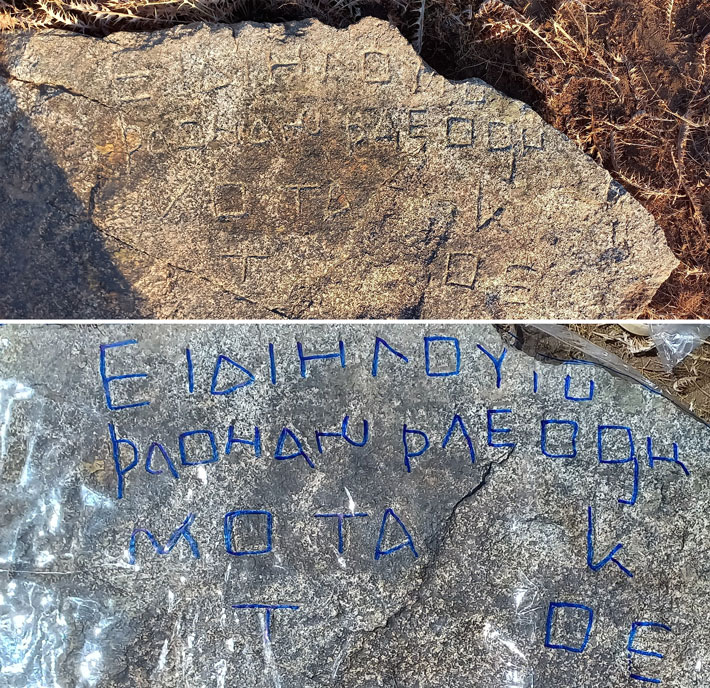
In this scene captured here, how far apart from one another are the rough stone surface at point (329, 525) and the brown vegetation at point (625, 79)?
2.72 feet

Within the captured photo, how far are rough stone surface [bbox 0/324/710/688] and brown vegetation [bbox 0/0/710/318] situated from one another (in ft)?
2.72

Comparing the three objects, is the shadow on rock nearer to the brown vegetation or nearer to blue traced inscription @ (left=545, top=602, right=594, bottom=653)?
the brown vegetation

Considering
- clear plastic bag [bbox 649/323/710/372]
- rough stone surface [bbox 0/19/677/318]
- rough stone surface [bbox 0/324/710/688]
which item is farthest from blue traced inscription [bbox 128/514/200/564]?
clear plastic bag [bbox 649/323/710/372]

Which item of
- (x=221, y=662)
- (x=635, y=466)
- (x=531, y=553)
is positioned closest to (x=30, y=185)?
(x=221, y=662)

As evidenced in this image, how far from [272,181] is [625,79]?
4.34 ft

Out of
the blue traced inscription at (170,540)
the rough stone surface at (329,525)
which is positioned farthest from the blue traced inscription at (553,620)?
the blue traced inscription at (170,540)

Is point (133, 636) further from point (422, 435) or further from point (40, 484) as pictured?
point (422, 435)

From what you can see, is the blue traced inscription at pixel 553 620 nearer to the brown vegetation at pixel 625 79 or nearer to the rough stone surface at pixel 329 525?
the rough stone surface at pixel 329 525

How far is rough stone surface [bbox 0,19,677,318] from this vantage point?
1977 millimetres

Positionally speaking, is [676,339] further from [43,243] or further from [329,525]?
[43,243]

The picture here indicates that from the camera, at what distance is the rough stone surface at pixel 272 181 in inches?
77.8

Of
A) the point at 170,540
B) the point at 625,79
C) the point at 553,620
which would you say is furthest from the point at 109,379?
the point at 625,79

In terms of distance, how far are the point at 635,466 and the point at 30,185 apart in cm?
195

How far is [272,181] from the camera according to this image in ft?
6.56
